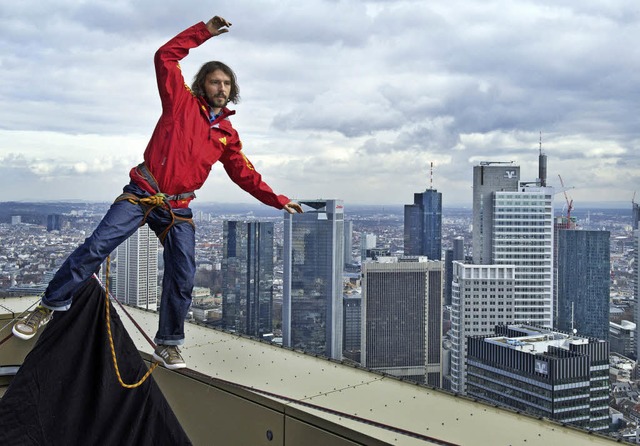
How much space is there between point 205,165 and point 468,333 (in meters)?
Answer: 45.1

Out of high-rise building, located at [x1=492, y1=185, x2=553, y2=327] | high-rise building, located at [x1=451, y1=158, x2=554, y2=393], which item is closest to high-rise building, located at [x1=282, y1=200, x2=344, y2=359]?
high-rise building, located at [x1=451, y1=158, x2=554, y2=393]

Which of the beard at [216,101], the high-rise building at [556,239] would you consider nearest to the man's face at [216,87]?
the beard at [216,101]

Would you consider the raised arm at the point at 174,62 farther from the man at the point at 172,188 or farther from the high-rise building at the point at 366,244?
the high-rise building at the point at 366,244

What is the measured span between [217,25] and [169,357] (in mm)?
803

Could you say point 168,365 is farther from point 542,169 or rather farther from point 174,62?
point 542,169

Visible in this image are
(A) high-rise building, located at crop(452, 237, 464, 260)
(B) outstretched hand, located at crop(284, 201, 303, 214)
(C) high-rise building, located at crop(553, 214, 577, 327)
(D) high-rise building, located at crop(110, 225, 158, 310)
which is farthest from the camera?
(A) high-rise building, located at crop(452, 237, 464, 260)

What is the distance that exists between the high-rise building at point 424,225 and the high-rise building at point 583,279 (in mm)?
10462

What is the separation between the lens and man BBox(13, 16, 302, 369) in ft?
4.36

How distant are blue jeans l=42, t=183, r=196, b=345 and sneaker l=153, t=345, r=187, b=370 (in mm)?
19

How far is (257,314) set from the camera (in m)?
34.6

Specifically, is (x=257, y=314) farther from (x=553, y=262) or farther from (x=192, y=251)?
(x=192, y=251)

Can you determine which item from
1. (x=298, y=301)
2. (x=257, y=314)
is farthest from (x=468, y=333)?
(x=257, y=314)

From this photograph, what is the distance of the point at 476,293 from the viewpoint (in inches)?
1774

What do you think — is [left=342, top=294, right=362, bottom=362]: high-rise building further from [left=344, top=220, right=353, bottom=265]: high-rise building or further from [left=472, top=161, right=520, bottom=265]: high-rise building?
[left=472, top=161, right=520, bottom=265]: high-rise building
